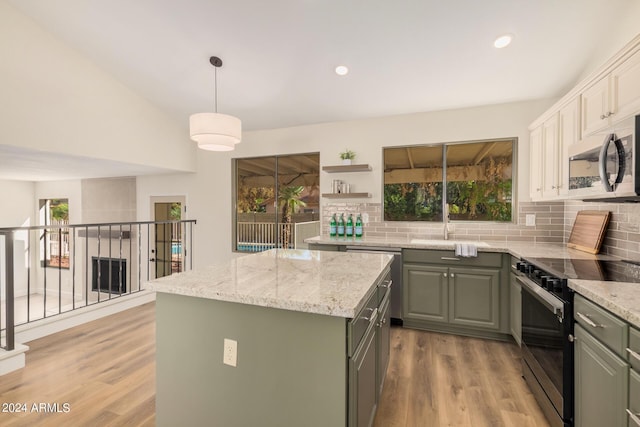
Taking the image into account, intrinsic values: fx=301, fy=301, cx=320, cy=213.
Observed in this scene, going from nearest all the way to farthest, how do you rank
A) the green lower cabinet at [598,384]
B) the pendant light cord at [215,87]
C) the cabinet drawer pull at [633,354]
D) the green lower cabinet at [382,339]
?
the cabinet drawer pull at [633,354] → the green lower cabinet at [598,384] → the green lower cabinet at [382,339] → the pendant light cord at [215,87]

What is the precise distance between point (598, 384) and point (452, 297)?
1.68 metres

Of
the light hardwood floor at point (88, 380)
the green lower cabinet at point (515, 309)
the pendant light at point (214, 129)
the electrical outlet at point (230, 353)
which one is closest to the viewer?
the electrical outlet at point (230, 353)

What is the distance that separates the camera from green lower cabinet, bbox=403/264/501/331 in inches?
115

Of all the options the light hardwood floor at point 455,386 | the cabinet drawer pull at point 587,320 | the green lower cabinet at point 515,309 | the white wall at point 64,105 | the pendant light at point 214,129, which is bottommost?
the light hardwood floor at point 455,386

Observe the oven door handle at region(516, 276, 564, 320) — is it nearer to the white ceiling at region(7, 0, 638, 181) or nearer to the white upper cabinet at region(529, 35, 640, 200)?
the white upper cabinet at region(529, 35, 640, 200)

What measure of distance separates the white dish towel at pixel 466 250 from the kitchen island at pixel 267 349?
65.5 inches

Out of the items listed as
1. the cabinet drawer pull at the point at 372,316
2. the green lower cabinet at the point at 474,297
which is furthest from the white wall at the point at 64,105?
the green lower cabinet at the point at 474,297

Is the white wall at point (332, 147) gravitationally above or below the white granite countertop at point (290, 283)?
above

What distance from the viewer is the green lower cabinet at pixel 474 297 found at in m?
2.90

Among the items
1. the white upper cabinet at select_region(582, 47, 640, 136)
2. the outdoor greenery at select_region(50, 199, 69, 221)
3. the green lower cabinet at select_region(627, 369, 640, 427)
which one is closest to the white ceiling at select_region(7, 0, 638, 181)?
the white upper cabinet at select_region(582, 47, 640, 136)

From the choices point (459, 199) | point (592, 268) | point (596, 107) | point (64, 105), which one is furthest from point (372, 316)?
point (64, 105)

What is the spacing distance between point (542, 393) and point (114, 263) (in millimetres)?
6693

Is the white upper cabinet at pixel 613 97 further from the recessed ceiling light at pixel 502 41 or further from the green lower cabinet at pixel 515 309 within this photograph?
the green lower cabinet at pixel 515 309

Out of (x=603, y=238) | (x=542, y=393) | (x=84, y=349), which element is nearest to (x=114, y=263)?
(x=84, y=349)
